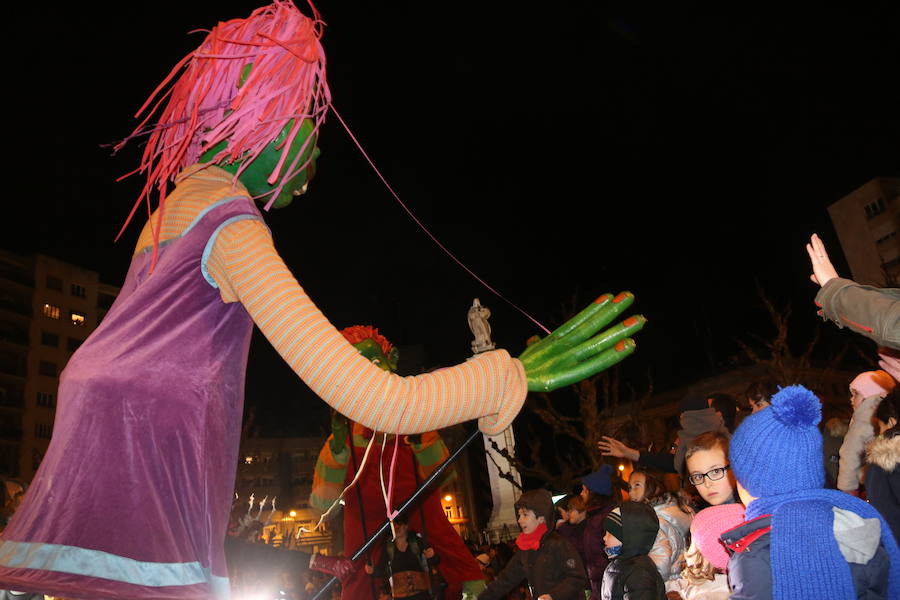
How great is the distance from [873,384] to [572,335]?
3909 millimetres

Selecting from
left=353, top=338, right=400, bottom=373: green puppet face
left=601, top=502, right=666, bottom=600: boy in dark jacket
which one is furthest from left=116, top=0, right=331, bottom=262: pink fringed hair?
left=353, top=338, right=400, bottom=373: green puppet face

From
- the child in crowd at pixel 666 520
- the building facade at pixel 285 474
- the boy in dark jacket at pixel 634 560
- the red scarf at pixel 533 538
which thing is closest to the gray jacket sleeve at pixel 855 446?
the boy in dark jacket at pixel 634 560

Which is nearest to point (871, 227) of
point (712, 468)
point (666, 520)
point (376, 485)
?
point (666, 520)

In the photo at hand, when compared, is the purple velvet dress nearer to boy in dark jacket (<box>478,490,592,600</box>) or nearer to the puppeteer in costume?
boy in dark jacket (<box>478,490,592,600</box>)

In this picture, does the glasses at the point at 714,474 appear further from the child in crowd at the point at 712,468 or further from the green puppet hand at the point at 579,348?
the green puppet hand at the point at 579,348

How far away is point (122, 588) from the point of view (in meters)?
1.34

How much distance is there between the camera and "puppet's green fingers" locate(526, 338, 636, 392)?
152cm

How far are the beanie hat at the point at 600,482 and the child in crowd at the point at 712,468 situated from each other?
107 inches

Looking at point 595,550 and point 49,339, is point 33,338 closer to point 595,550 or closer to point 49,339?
point 49,339

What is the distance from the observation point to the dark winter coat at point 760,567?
7.91 ft

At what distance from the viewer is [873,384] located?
180 inches

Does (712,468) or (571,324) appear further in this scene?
(712,468)

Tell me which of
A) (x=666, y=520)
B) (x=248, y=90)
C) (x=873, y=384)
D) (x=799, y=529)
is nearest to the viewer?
(x=248, y=90)

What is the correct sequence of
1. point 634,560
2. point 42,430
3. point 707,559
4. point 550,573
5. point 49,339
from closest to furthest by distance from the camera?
point 707,559
point 634,560
point 550,573
point 42,430
point 49,339
